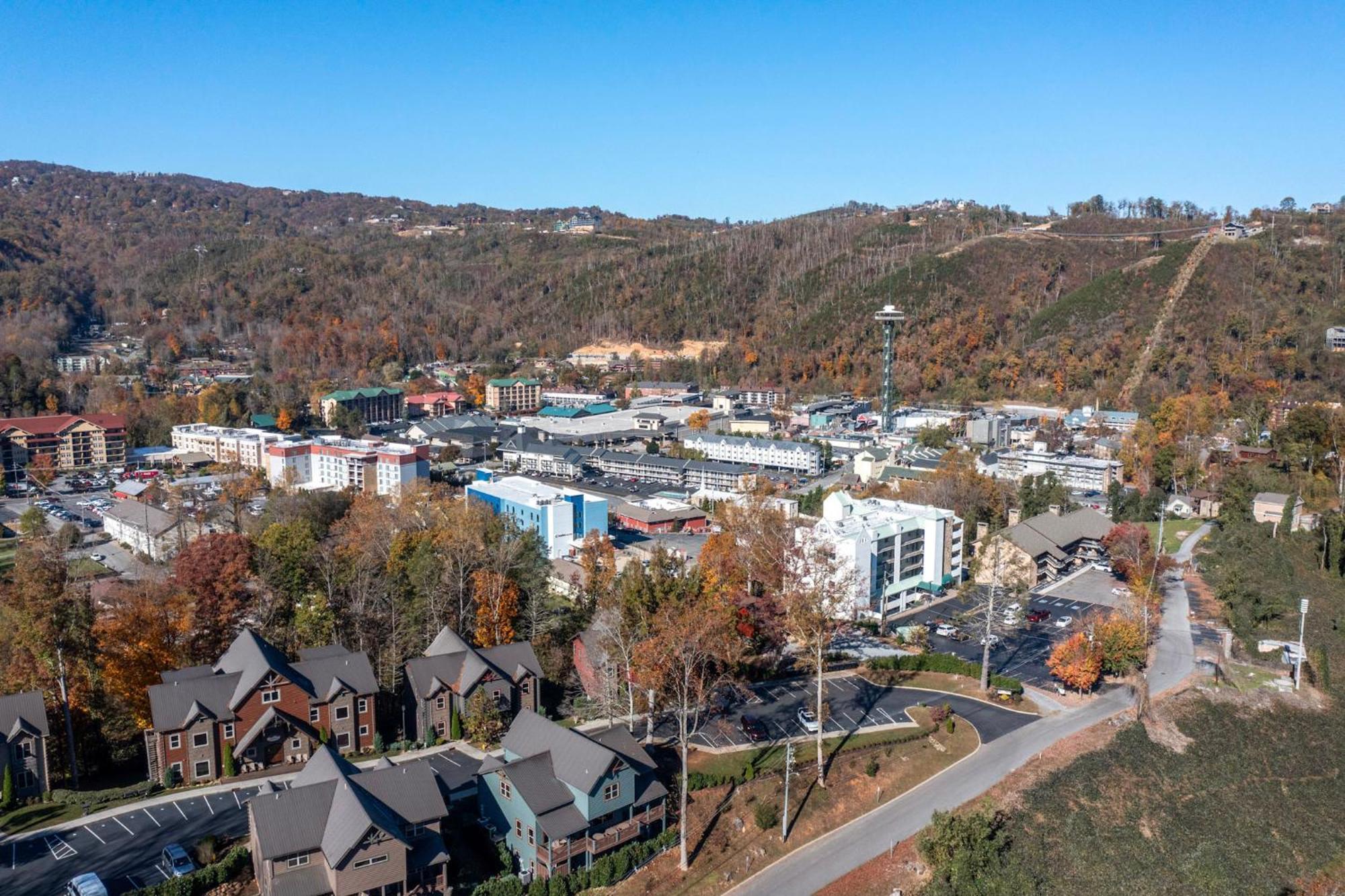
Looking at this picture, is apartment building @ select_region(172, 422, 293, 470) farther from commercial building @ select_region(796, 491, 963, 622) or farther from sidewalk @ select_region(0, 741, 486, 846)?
sidewalk @ select_region(0, 741, 486, 846)

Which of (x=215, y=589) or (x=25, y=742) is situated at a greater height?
(x=215, y=589)

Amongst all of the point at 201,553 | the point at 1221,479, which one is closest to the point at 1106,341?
the point at 1221,479

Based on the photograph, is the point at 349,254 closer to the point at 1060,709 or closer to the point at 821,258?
the point at 821,258

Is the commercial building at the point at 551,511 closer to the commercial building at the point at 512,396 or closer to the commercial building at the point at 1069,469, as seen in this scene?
the commercial building at the point at 1069,469

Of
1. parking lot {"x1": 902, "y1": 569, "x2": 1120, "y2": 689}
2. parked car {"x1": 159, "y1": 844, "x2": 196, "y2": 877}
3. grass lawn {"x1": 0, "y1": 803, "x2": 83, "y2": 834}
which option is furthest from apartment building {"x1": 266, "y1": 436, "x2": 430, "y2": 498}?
parked car {"x1": 159, "y1": 844, "x2": 196, "y2": 877}

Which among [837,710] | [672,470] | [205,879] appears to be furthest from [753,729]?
[672,470]

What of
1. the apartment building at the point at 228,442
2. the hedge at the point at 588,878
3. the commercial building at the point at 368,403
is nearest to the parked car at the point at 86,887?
the hedge at the point at 588,878

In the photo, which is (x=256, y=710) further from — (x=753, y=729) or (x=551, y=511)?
(x=551, y=511)
